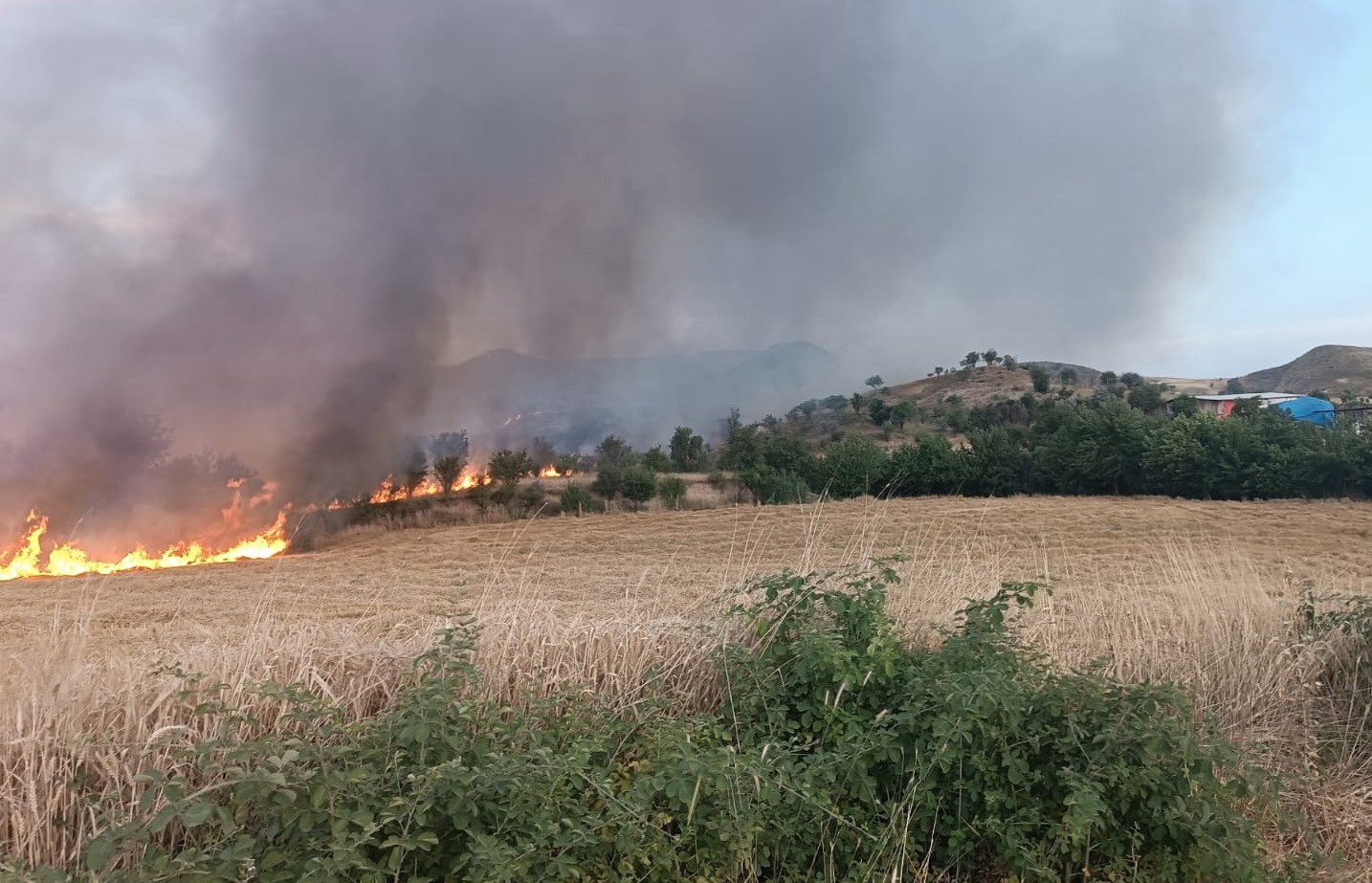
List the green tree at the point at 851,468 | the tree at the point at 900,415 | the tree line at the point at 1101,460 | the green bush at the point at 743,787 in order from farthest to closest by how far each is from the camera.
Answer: the tree at the point at 900,415
the green tree at the point at 851,468
the tree line at the point at 1101,460
the green bush at the point at 743,787

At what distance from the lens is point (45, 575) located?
22.3 meters

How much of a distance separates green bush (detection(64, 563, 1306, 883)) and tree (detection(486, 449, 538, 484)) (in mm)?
34692

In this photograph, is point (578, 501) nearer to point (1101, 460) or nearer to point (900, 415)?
point (1101, 460)

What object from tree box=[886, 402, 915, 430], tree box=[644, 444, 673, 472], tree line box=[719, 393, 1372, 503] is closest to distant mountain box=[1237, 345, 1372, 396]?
tree box=[886, 402, 915, 430]

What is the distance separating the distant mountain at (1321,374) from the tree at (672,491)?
259 ft

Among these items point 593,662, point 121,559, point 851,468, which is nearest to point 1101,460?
point 851,468

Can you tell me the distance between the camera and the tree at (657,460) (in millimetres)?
43150

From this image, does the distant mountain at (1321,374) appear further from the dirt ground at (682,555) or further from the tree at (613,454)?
the tree at (613,454)

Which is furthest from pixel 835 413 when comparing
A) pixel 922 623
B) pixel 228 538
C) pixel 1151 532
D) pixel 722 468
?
pixel 922 623

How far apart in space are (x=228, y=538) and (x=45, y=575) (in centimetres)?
524

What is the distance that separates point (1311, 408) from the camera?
1887 inches

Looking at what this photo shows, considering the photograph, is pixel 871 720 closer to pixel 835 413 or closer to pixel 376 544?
pixel 376 544

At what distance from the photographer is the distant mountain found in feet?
281

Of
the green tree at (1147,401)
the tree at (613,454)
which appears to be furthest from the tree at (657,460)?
the green tree at (1147,401)
